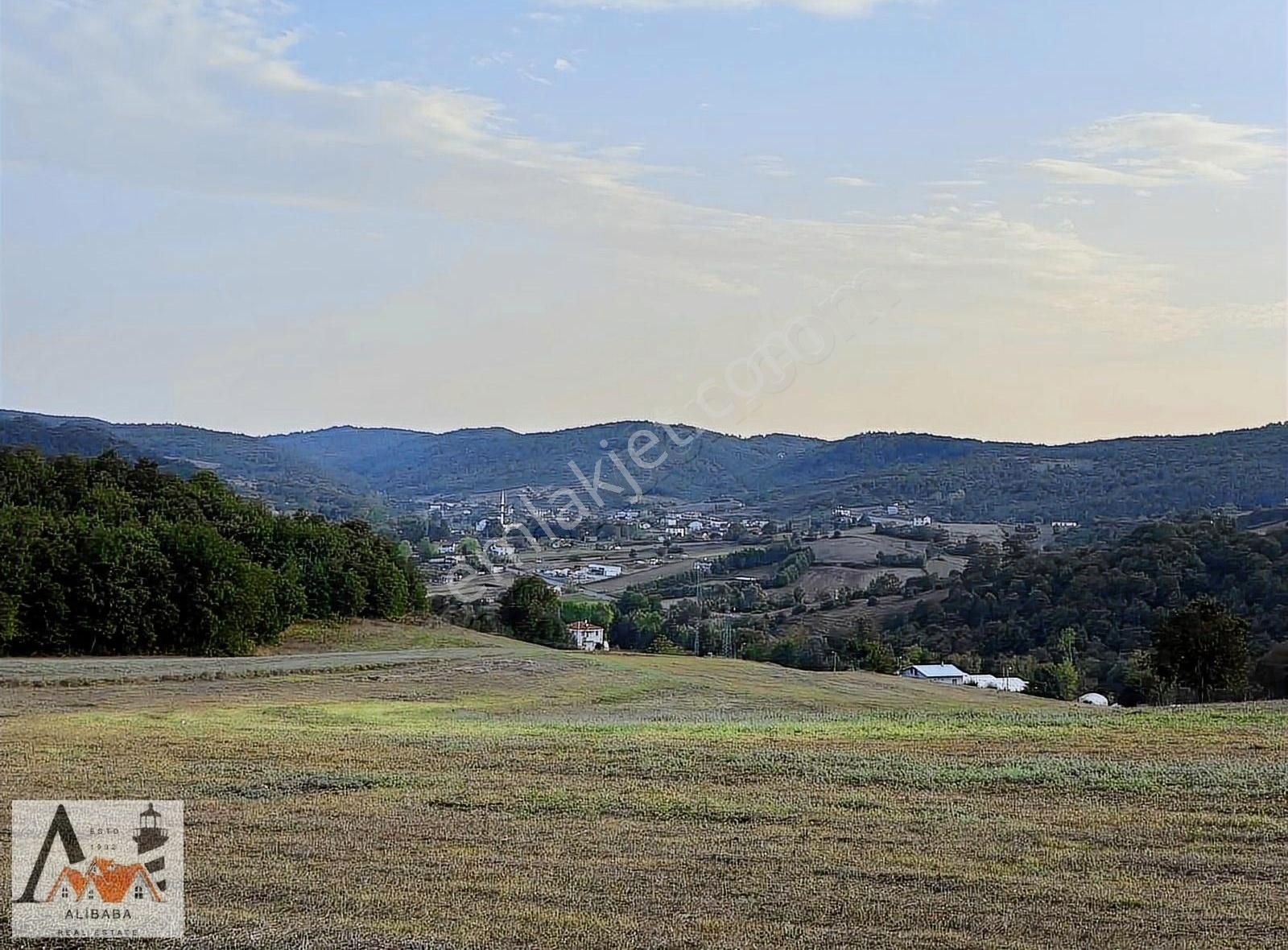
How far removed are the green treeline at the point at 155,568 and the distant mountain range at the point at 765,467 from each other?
33854mm

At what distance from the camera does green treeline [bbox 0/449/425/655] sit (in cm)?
4678

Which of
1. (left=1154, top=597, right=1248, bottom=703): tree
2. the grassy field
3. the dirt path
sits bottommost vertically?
the dirt path

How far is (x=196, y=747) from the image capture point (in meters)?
18.4

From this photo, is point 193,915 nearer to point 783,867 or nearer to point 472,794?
point 783,867

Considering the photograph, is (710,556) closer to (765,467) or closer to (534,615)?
(765,467)

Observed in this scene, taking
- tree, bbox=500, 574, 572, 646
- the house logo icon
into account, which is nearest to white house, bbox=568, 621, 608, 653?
tree, bbox=500, 574, 572, 646

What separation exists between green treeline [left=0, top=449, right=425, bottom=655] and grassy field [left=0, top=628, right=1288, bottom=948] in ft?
77.5

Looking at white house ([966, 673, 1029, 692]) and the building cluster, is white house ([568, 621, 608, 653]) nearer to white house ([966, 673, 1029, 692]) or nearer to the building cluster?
the building cluster

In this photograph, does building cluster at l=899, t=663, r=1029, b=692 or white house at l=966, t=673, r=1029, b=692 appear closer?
white house at l=966, t=673, r=1029, b=692

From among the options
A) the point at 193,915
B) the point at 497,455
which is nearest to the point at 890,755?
the point at 193,915

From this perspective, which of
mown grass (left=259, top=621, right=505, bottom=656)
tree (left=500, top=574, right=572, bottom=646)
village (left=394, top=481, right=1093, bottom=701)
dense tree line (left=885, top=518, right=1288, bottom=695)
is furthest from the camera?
village (left=394, top=481, right=1093, bottom=701)

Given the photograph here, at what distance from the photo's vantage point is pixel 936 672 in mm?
61031

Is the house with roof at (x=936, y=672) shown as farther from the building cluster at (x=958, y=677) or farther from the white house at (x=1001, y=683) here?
the white house at (x=1001, y=683)

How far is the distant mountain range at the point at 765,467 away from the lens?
9375 centimetres
